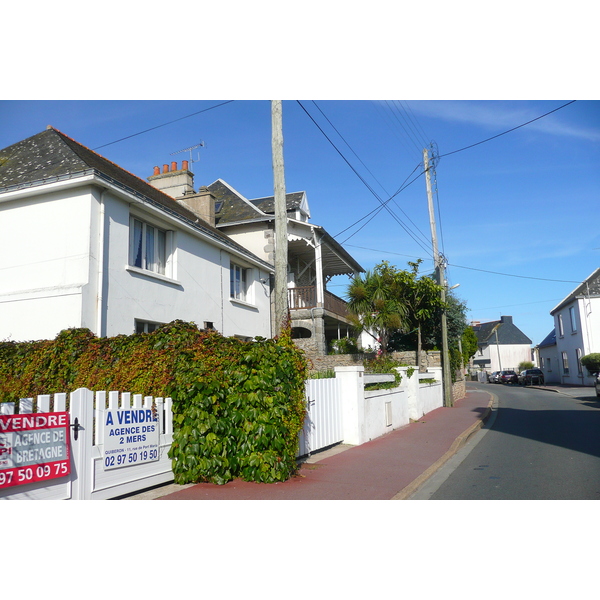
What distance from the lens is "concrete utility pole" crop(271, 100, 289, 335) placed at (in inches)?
362

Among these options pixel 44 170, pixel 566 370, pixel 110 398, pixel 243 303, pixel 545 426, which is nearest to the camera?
pixel 110 398

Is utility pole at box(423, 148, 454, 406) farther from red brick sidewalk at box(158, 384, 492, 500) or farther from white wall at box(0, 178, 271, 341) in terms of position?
white wall at box(0, 178, 271, 341)

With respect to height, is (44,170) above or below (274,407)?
above

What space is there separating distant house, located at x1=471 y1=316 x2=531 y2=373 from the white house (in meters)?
66.6

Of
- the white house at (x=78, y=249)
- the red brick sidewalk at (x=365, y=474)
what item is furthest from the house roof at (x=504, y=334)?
the white house at (x=78, y=249)

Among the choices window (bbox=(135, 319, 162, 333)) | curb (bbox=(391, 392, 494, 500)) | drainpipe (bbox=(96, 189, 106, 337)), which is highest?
drainpipe (bbox=(96, 189, 106, 337))

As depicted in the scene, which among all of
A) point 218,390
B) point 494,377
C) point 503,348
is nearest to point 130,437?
point 218,390

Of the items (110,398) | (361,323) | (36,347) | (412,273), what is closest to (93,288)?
(36,347)

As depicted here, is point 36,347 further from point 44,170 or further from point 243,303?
point 243,303

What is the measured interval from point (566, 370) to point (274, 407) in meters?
43.1

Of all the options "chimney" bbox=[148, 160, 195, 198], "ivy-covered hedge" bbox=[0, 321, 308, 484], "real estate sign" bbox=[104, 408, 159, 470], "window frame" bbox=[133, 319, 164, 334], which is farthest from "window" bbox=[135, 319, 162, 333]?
"chimney" bbox=[148, 160, 195, 198]

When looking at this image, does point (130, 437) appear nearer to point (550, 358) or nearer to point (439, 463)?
point (439, 463)

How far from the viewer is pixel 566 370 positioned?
4394cm

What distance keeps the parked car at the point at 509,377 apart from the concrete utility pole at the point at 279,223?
4713cm
